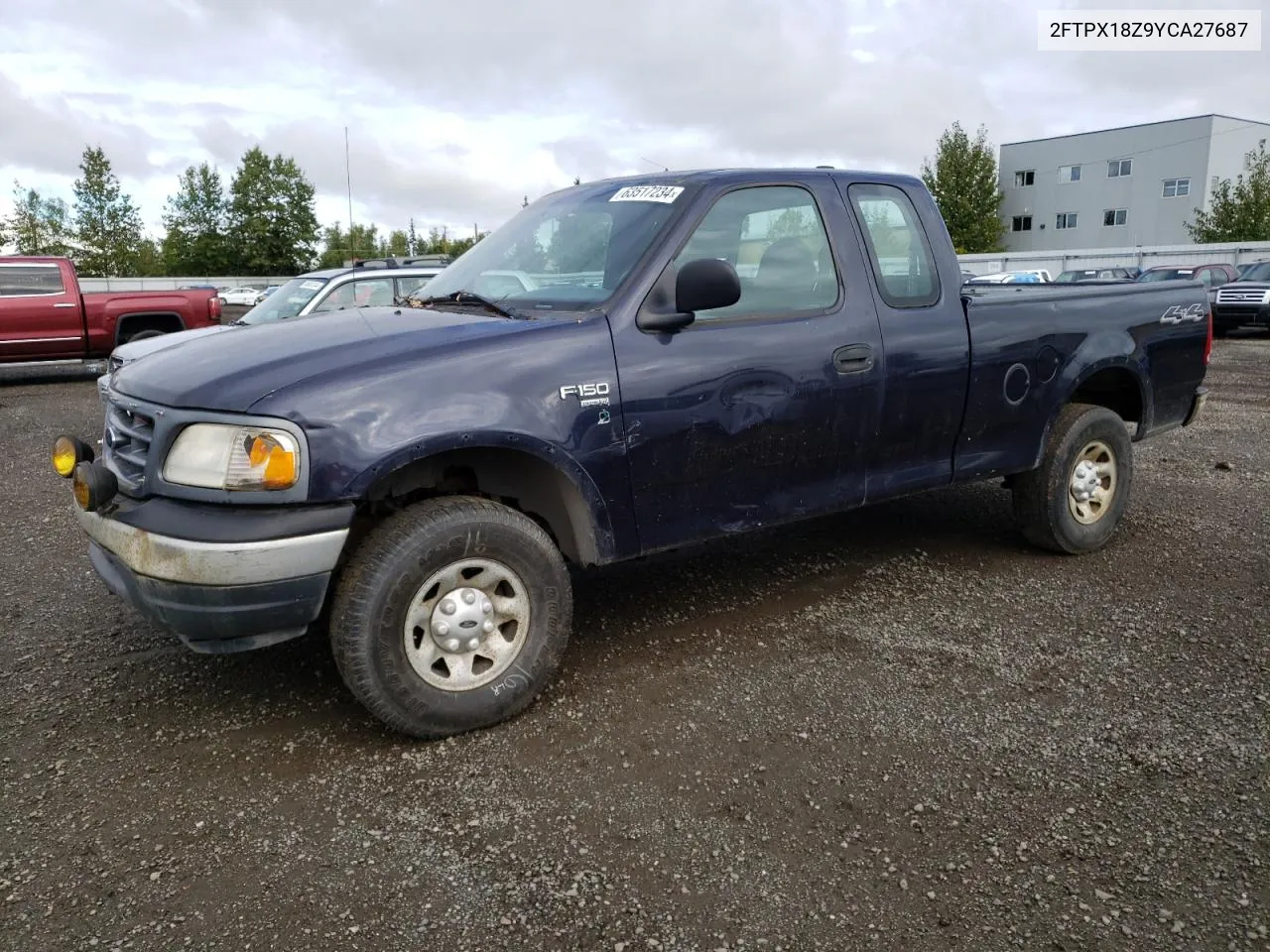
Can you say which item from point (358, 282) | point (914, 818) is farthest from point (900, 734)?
point (358, 282)

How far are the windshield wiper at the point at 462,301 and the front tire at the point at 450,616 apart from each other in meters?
0.85

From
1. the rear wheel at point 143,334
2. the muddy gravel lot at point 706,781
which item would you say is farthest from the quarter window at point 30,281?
the muddy gravel lot at point 706,781

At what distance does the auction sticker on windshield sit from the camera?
12.8 ft

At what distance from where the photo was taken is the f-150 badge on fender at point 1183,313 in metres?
5.29

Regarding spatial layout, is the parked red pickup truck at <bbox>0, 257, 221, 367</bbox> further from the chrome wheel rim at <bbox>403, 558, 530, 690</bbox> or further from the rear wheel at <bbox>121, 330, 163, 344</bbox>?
the chrome wheel rim at <bbox>403, 558, 530, 690</bbox>

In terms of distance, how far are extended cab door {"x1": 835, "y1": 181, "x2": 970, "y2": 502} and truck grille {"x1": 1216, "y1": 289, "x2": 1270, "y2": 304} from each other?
19.9m

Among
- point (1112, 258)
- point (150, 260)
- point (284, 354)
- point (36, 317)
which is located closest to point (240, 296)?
point (150, 260)

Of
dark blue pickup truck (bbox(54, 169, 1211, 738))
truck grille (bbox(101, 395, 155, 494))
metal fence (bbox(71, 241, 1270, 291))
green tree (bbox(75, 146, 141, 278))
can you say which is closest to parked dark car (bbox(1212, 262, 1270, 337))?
metal fence (bbox(71, 241, 1270, 291))

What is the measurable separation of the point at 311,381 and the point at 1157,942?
2.78 meters

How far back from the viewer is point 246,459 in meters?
2.94

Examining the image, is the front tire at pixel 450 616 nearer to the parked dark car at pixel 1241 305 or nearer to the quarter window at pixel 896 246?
the quarter window at pixel 896 246

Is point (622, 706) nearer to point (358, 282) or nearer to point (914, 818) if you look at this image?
point (914, 818)

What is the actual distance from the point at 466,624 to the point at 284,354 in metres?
1.10

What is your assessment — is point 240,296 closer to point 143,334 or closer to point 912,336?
point 143,334
